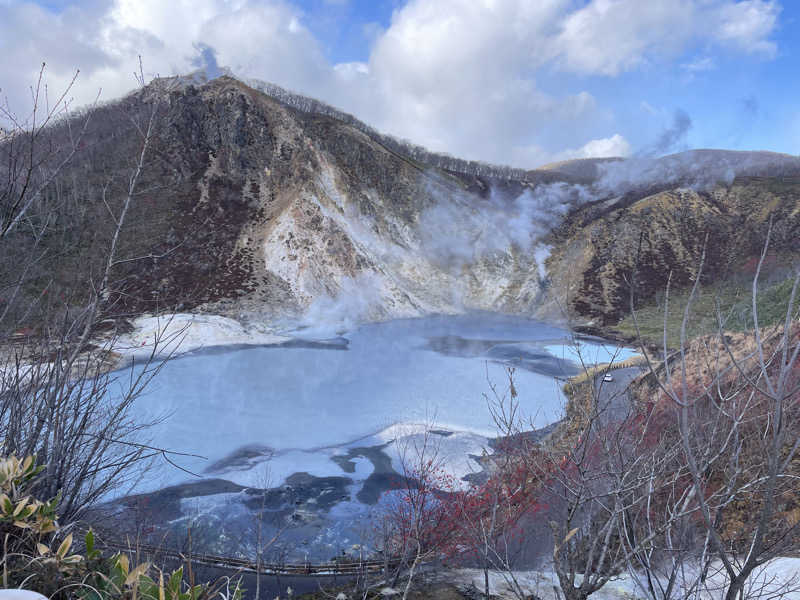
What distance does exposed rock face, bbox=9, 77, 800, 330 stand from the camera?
43.8 m

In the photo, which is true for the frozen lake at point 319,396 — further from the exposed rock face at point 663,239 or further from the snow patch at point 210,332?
the exposed rock face at point 663,239

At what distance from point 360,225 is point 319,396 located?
1357 inches

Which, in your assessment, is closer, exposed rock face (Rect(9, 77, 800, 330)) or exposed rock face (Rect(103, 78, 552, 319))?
exposed rock face (Rect(103, 78, 552, 319))

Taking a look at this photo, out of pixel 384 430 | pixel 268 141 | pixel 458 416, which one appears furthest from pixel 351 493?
pixel 268 141

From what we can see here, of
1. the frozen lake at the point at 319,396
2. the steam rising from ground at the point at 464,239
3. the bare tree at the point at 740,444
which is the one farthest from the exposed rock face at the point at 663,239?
the bare tree at the point at 740,444

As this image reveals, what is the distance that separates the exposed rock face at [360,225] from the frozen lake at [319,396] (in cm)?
941

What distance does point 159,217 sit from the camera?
47375mm

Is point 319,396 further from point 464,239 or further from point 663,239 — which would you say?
point 663,239

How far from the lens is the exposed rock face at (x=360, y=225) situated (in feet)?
144

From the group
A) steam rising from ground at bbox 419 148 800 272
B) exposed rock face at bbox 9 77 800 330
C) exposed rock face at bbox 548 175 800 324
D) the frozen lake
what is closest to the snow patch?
the frozen lake

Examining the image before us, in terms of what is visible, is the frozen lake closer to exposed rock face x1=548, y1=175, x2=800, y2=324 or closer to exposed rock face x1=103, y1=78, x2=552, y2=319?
exposed rock face x1=103, y1=78, x2=552, y2=319

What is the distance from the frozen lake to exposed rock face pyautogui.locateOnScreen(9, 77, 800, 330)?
9409 mm

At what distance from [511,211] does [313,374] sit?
174ft

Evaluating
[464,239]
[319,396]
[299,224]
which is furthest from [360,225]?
[319,396]
